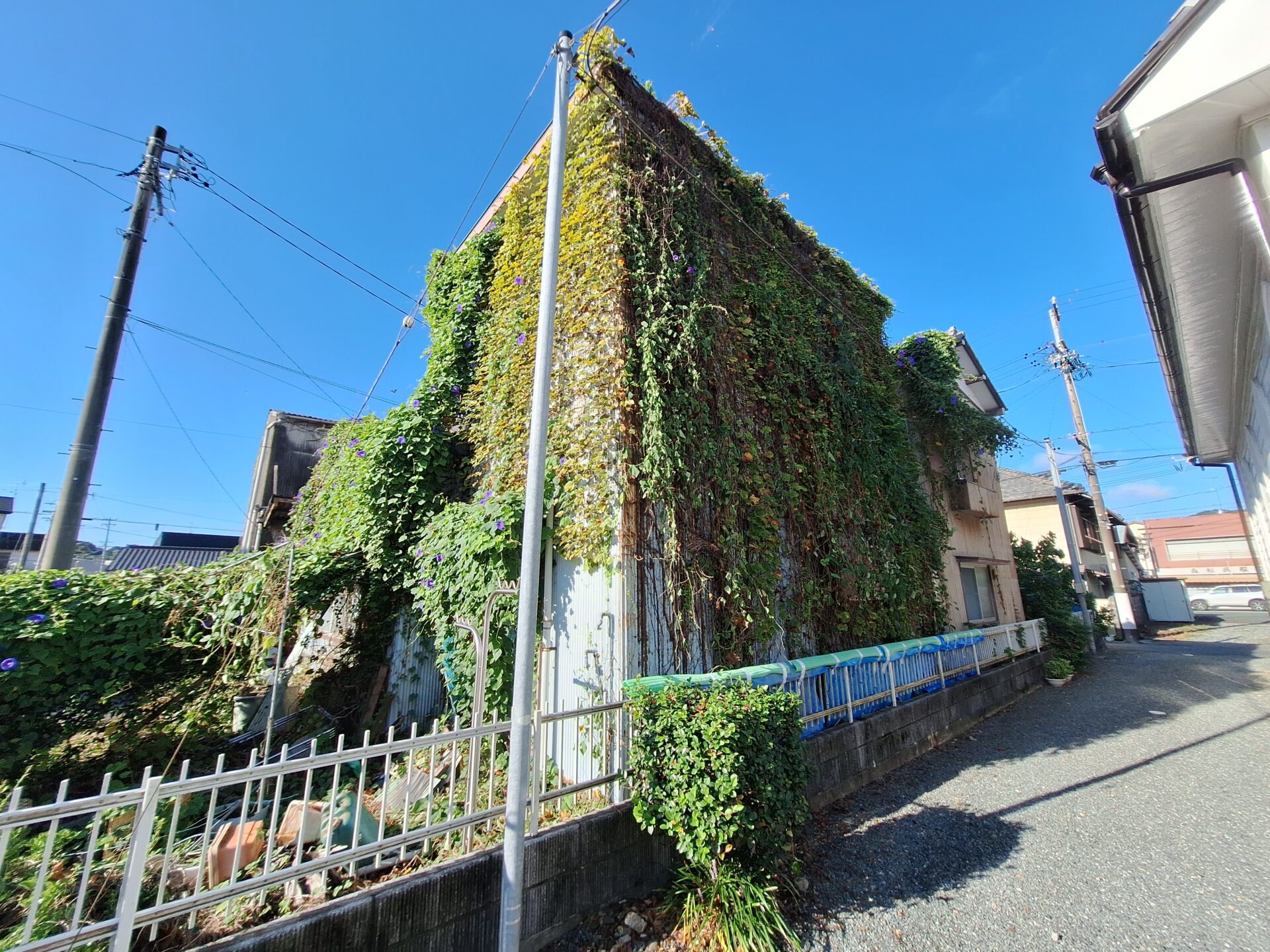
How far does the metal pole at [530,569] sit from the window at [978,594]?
10.6 m

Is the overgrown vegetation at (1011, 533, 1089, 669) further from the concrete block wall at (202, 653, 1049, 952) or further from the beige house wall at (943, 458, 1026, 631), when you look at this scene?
the concrete block wall at (202, 653, 1049, 952)

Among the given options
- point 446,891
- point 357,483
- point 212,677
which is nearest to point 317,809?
point 446,891

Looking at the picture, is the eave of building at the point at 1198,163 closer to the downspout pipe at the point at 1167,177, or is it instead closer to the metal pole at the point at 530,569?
the downspout pipe at the point at 1167,177

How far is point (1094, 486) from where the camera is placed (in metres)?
16.4

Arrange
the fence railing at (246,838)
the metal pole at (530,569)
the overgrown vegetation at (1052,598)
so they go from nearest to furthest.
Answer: the fence railing at (246,838) < the metal pole at (530,569) < the overgrown vegetation at (1052,598)

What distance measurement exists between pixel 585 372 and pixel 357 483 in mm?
3597

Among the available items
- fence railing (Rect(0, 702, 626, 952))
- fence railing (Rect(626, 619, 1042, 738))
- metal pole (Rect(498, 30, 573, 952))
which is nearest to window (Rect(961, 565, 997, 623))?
fence railing (Rect(626, 619, 1042, 738))

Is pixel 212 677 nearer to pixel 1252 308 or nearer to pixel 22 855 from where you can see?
pixel 22 855

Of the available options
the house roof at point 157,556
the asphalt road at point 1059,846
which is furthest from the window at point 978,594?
the house roof at point 157,556

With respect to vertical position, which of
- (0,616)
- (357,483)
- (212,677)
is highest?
(357,483)

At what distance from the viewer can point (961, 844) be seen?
376 centimetres

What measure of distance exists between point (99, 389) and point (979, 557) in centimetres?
1553

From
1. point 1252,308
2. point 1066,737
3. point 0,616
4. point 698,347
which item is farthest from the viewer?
point 1066,737

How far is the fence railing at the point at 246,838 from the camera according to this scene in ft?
6.57
